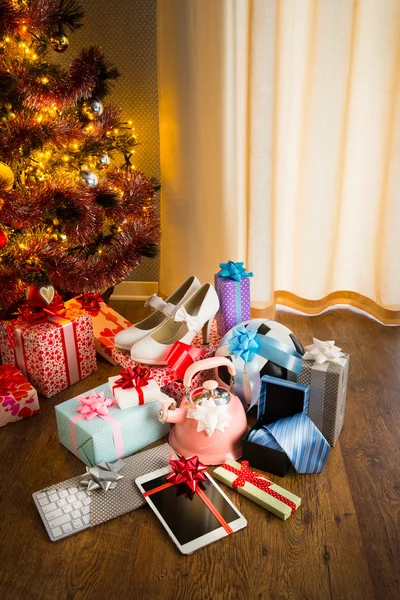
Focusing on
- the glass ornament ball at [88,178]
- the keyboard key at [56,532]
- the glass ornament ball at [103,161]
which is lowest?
the keyboard key at [56,532]

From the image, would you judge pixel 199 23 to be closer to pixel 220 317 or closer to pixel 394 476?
pixel 220 317

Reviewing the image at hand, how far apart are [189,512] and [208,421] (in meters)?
0.23

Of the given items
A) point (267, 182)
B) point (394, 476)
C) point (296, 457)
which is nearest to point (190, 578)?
point (296, 457)

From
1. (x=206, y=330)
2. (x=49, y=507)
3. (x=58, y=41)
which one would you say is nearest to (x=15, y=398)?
(x=49, y=507)

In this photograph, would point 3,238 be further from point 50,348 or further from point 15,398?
point 15,398

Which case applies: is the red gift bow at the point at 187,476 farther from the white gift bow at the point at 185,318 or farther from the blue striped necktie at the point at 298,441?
the white gift bow at the point at 185,318

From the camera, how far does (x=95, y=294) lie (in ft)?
6.82

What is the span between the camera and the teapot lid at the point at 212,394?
1425 millimetres

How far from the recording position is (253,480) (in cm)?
135

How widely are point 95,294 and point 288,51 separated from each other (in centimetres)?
122

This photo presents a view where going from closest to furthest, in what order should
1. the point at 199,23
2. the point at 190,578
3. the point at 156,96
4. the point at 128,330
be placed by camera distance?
the point at 190,578, the point at 128,330, the point at 199,23, the point at 156,96

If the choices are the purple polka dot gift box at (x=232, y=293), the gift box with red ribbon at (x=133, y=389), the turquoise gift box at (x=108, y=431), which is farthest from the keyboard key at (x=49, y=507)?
the purple polka dot gift box at (x=232, y=293)

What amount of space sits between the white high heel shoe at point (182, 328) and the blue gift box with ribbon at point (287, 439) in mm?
365

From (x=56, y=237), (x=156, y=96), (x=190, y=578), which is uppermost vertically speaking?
(x=156, y=96)
